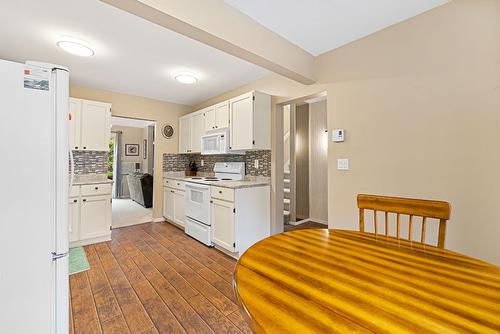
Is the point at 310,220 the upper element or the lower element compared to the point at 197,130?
lower

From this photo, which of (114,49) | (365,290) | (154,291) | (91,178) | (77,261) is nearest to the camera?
(365,290)

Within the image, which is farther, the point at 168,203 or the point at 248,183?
the point at 168,203

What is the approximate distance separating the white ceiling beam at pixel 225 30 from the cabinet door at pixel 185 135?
104 inches

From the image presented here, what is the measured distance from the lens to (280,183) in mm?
3158

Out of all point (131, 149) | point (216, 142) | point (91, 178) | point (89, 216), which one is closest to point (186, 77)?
point (216, 142)

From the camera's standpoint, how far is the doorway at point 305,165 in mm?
4430

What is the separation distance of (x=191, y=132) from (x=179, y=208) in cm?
148

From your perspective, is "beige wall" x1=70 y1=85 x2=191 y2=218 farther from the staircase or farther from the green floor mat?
the staircase

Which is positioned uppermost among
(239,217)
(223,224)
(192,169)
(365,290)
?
(192,169)

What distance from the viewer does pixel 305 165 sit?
4.85 metres

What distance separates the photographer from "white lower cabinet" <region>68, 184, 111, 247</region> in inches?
123

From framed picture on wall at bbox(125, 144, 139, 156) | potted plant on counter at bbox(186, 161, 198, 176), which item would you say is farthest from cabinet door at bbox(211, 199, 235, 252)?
framed picture on wall at bbox(125, 144, 139, 156)

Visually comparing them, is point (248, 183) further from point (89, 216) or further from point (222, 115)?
point (89, 216)

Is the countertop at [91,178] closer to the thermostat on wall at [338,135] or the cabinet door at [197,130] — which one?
the cabinet door at [197,130]
